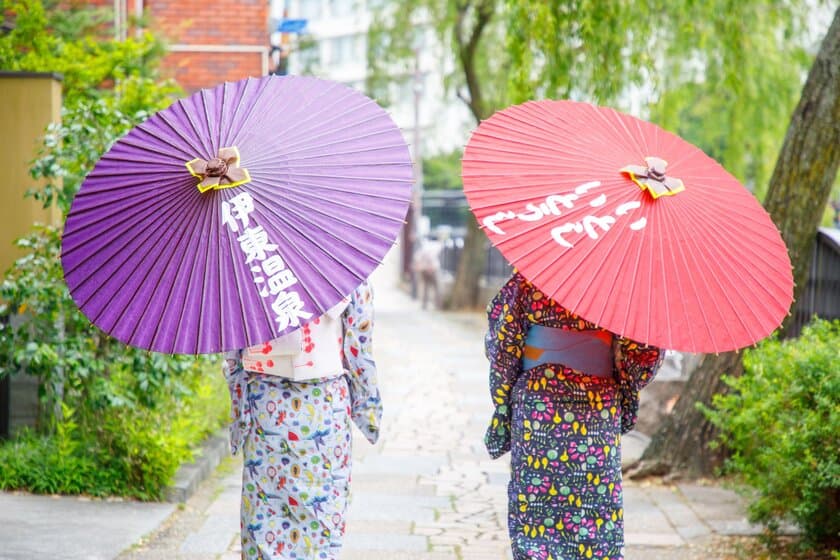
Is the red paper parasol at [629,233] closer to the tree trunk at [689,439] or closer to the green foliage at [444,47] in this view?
the tree trunk at [689,439]

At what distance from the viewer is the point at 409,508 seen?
6.73 m

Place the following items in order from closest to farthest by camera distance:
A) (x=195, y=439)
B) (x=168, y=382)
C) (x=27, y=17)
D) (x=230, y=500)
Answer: (x=168, y=382) → (x=230, y=500) → (x=195, y=439) → (x=27, y=17)

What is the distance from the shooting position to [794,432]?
534cm

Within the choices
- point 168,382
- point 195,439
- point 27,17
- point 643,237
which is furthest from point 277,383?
point 27,17

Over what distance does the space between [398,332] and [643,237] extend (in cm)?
1511

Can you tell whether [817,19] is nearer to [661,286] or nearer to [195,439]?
[195,439]

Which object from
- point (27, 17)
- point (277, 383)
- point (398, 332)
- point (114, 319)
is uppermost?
point (27, 17)

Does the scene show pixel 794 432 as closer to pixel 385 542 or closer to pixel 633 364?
pixel 633 364

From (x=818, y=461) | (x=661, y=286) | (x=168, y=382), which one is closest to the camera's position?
(x=661, y=286)

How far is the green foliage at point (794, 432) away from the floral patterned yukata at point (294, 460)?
2.32m

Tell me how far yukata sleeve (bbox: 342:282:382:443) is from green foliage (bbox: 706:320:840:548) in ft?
7.04

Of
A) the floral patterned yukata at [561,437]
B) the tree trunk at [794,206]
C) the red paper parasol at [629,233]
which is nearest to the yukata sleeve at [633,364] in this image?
the floral patterned yukata at [561,437]

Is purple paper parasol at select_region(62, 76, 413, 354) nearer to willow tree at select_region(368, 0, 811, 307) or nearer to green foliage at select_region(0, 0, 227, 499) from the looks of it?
green foliage at select_region(0, 0, 227, 499)

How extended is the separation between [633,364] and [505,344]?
0.50 meters
